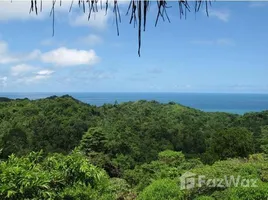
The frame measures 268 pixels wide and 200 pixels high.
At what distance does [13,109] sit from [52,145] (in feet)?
33.2

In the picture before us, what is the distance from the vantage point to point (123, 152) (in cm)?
2184

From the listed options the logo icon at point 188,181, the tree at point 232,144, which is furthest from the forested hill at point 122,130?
the logo icon at point 188,181

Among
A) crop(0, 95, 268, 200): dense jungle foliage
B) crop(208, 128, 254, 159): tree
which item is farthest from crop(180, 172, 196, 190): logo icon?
crop(208, 128, 254, 159): tree

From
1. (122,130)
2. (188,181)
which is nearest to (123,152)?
(122,130)

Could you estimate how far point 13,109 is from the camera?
113 feet

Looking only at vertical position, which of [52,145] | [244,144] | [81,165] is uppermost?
[81,165]

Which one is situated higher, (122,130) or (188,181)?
(188,181)

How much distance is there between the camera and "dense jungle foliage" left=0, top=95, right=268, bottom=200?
21.4ft

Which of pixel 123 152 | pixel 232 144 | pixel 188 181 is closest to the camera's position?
pixel 188 181

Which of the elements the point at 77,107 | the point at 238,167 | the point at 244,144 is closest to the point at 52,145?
the point at 77,107

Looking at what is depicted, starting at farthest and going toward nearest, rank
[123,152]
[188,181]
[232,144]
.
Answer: [123,152] < [232,144] < [188,181]

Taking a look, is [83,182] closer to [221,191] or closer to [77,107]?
[221,191]

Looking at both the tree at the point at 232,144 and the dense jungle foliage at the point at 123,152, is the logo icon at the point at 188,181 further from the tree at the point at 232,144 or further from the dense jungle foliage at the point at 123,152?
the tree at the point at 232,144

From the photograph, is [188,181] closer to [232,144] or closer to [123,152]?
[232,144]
